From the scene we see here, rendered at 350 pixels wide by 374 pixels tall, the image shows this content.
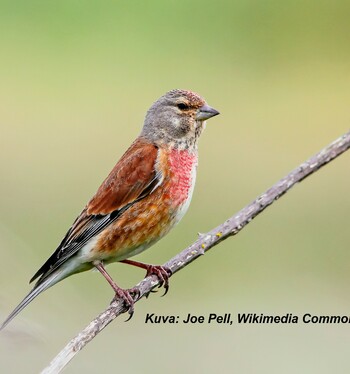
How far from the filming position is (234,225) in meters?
2.75

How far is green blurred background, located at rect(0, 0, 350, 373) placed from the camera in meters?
3.98

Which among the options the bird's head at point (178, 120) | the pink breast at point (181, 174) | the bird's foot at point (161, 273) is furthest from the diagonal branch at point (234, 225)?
the bird's head at point (178, 120)

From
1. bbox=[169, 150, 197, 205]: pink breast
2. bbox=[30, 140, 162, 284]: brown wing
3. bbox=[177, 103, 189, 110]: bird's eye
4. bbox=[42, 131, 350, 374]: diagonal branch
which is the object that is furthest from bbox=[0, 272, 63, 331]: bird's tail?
bbox=[177, 103, 189, 110]: bird's eye

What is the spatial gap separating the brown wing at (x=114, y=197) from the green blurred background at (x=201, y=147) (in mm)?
201

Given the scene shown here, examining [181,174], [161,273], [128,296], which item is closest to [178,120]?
[181,174]

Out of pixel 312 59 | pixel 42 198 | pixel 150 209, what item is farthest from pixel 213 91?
pixel 150 209

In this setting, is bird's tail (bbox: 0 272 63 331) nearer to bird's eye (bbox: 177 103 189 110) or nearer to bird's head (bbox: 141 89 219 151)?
bird's head (bbox: 141 89 219 151)

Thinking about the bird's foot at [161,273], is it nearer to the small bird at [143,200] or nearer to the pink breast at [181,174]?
the small bird at [143,200]

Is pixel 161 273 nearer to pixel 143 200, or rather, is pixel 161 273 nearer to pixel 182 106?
pixel 143 200

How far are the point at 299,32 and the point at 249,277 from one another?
6.03 m

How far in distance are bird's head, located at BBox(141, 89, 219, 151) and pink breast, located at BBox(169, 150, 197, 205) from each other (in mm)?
42

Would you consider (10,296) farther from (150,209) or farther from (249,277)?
(249,277)

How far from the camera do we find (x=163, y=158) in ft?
11.2

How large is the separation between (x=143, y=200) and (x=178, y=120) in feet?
1.15
